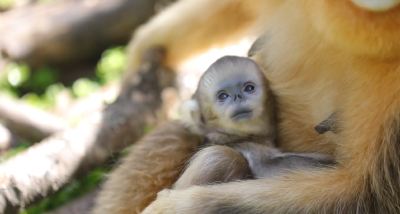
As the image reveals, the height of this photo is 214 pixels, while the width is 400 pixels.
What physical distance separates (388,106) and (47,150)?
9.77 ft

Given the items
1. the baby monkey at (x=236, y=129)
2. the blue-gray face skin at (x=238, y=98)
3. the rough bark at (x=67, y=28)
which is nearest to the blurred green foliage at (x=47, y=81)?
the rough bark at (x=67, y=28)

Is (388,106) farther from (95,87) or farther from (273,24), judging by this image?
(95,87)

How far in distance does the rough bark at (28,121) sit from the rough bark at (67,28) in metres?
1.92

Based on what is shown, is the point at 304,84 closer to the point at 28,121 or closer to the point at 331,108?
the point at 331,108

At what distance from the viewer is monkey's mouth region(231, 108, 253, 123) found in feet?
10.8

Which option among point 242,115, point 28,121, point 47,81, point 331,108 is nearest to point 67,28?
point 47,81

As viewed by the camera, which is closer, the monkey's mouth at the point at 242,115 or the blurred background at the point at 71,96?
the monkey's mouth at the point at 242,115

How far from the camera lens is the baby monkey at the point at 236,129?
3.04 metres

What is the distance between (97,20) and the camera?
7.77m

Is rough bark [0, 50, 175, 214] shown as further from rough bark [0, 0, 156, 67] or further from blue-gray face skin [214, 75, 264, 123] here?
rough bark [0, 0, 156, 67]

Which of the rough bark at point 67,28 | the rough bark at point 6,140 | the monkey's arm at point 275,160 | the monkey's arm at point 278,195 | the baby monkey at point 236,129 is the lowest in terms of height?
the monkey's arm at point 278,195

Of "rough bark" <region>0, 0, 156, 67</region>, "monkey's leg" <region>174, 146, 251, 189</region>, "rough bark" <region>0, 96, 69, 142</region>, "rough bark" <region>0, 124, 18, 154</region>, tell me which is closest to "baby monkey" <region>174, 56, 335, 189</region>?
"monkey's leg" <region>174, 146, 251, 189</region>

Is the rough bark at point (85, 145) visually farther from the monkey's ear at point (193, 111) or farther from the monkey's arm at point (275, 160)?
the monkey's arm at point (275, 160)

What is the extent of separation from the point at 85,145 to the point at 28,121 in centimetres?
119
